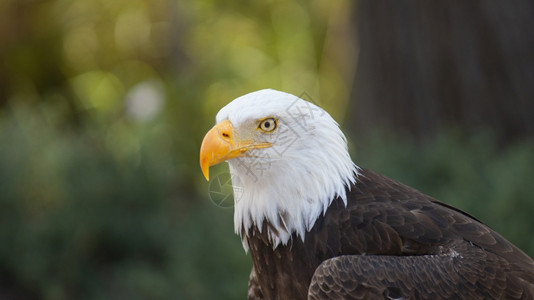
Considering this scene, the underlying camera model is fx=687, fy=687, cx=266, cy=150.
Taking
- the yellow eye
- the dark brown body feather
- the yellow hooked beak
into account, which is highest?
the yellow eye

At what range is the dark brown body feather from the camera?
297 cm

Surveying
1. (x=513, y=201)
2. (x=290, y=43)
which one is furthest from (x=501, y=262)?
(x=290, y=43)

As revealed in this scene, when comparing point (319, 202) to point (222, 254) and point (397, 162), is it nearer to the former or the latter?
point (222, 254)

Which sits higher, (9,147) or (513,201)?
(9,147)

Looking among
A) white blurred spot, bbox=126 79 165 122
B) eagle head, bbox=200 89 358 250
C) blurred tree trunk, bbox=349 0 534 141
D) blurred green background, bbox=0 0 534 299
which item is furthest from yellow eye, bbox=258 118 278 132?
white blurred spot, bbox=126 79 165 122

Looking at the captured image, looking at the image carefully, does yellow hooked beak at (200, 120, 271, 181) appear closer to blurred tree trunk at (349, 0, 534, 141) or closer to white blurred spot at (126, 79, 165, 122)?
blurred tree trunk at (349, 0, 534, 141)

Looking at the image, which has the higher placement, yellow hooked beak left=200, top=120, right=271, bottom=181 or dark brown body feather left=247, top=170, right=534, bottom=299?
yellow hooked beak left=200, top=120, right=271, bottom=181

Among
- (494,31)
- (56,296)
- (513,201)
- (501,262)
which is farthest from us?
(494,31)

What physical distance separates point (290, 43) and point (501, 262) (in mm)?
12021

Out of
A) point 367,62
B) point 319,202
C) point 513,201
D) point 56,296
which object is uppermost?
point 367,62

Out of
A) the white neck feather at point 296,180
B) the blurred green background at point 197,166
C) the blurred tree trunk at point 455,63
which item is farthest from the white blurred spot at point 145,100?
the white neck feather at point 296,180

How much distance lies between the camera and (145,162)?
25.7 feet

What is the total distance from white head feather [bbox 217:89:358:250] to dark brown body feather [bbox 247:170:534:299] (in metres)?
0.07

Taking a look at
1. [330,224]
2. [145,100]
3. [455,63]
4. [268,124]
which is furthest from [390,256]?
[145,100]
